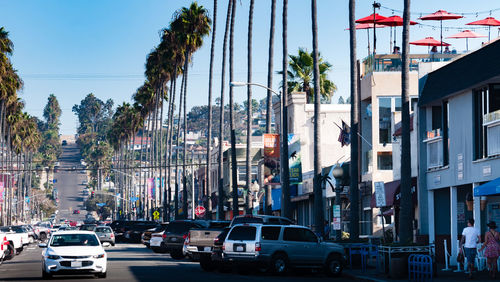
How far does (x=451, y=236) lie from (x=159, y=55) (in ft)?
214

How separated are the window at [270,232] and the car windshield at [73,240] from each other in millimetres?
5300

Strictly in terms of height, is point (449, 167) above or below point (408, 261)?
above

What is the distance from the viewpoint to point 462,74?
104 ft

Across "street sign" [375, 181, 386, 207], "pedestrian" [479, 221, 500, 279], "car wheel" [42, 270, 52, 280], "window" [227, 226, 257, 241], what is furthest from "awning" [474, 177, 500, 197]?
"car wheel" [42, 270, 52, 280]

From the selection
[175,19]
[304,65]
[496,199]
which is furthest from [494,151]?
[175,19]

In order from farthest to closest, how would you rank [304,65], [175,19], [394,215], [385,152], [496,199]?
[175,19]
[304,65]
[385,152]
[394,215]
[496,199]

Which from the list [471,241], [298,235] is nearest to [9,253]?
[298,235]

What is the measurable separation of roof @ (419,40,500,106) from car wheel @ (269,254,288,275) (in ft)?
27.4

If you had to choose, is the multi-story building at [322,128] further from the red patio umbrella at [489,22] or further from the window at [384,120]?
the red patio umbrella at [489,22]

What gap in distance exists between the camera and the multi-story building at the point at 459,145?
29906mm

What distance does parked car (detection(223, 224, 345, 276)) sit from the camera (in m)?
29.7

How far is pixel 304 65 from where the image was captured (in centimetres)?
6756

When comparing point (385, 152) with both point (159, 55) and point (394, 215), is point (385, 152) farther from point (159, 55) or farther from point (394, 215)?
point (159, 55)

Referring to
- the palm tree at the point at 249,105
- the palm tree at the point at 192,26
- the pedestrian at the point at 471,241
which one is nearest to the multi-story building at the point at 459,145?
the pedestrian at the point at 471,241
